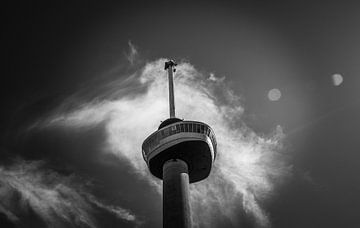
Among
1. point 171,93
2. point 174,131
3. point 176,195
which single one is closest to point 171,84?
point 171,93

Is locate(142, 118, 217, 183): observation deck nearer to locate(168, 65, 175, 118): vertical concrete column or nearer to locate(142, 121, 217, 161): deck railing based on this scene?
locate(142, 121, 217, 161): deck railing

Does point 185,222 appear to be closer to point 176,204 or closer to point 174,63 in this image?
point 176,204

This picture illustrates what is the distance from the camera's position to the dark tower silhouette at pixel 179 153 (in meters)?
67.7

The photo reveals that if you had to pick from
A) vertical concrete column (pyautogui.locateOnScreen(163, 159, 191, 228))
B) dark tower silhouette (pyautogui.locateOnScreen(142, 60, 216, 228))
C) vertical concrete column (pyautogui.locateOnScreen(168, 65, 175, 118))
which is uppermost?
vertical concrete column (pyautogui.locateOnScreen(168, 65, 175, 118))

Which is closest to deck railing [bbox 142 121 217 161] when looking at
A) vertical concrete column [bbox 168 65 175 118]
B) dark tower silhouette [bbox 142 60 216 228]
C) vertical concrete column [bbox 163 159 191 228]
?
dark tower silhouette [bbox 142 60 216 228]

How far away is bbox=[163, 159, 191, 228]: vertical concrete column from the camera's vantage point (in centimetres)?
5997

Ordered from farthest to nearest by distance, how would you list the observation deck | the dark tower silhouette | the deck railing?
the deck railing < the observation deck < the dark tower silhouette

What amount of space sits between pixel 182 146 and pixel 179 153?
71.2 inches

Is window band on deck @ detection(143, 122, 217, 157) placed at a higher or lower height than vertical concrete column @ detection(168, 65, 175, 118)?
lower

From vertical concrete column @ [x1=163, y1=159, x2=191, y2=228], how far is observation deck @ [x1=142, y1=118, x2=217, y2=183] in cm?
224

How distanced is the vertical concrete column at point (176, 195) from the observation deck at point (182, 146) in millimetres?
2243

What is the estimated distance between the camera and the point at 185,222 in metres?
59.6

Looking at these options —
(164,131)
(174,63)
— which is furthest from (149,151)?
(174,63)

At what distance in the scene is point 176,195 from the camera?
63625 millimetres
